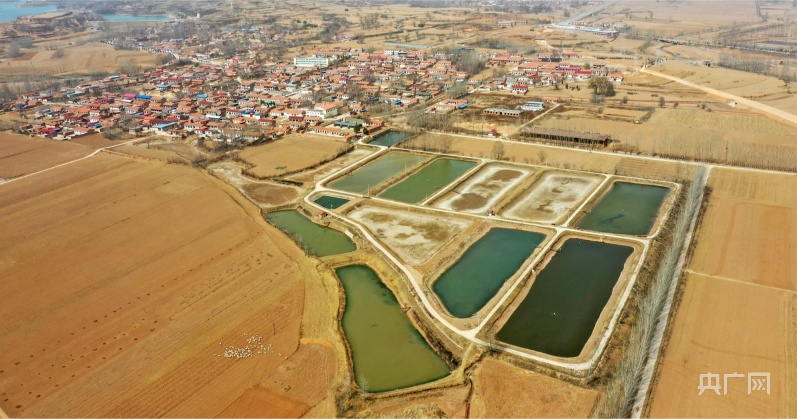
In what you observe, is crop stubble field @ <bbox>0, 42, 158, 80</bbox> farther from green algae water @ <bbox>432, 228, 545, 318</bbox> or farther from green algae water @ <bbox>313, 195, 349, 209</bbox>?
green algae water @ <bbox>432, 228, 545, 318</bbox>

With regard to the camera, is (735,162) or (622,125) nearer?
(735,162)

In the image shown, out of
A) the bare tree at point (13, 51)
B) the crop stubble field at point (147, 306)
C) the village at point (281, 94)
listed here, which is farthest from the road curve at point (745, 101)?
the bare tree at point (13, 51)

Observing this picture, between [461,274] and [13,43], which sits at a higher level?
[13,43]

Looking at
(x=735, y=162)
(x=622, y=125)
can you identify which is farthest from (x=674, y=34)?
(x=735, y=162)

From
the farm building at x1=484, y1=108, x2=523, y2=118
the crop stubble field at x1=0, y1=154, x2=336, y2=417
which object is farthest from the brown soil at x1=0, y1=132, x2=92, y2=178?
the farm building at x1=484, y1=108, x2=523, y2=118

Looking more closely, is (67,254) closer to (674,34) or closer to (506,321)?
(506,321)

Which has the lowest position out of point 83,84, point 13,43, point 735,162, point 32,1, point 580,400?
point 580,400

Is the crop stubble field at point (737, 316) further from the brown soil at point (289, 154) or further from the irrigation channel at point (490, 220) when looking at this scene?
the brown soil at point (289, 154)
